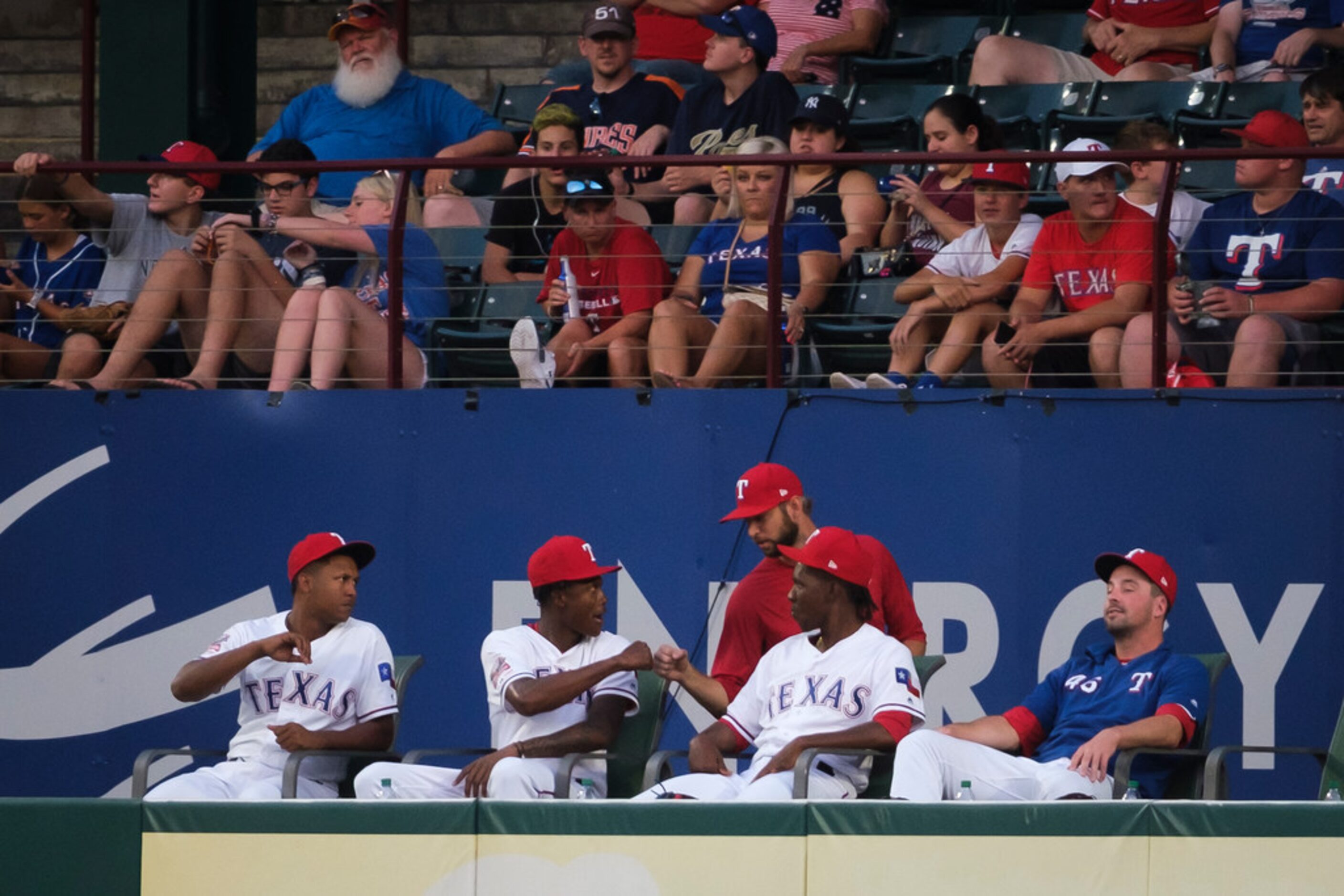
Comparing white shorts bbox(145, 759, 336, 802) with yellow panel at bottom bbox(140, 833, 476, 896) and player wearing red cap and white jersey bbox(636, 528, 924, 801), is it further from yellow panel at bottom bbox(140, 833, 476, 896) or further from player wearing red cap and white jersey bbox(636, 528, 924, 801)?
player wearing red cap and white jersey bbox(636, 528, 924, 801)

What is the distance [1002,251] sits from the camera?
7828mm

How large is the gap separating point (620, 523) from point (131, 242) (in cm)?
260

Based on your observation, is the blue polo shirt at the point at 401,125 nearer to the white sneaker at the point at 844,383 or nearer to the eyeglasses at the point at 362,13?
the eyeglasses at the point at 362,13

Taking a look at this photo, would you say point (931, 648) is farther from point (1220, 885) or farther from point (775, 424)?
point (1220, 885)

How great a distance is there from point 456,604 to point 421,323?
1264mm

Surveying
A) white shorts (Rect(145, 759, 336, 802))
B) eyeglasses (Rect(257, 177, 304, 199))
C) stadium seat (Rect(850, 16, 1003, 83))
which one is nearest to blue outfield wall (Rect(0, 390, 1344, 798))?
eyeglasses (Rect(257, 177, 304, 199))

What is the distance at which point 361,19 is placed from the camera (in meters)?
9.56

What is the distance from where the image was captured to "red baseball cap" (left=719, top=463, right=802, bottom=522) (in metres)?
6.58

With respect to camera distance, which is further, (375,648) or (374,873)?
(375,648)

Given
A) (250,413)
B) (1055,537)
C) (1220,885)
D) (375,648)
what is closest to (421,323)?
(250,413)

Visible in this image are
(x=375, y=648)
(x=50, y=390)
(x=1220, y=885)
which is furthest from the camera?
(x=50, y=390)

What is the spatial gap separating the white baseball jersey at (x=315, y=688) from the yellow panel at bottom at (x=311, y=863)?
1333 millimetres

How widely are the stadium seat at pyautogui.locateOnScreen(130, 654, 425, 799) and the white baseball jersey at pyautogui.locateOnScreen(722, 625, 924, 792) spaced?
1.17 meters

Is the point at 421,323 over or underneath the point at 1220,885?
over
